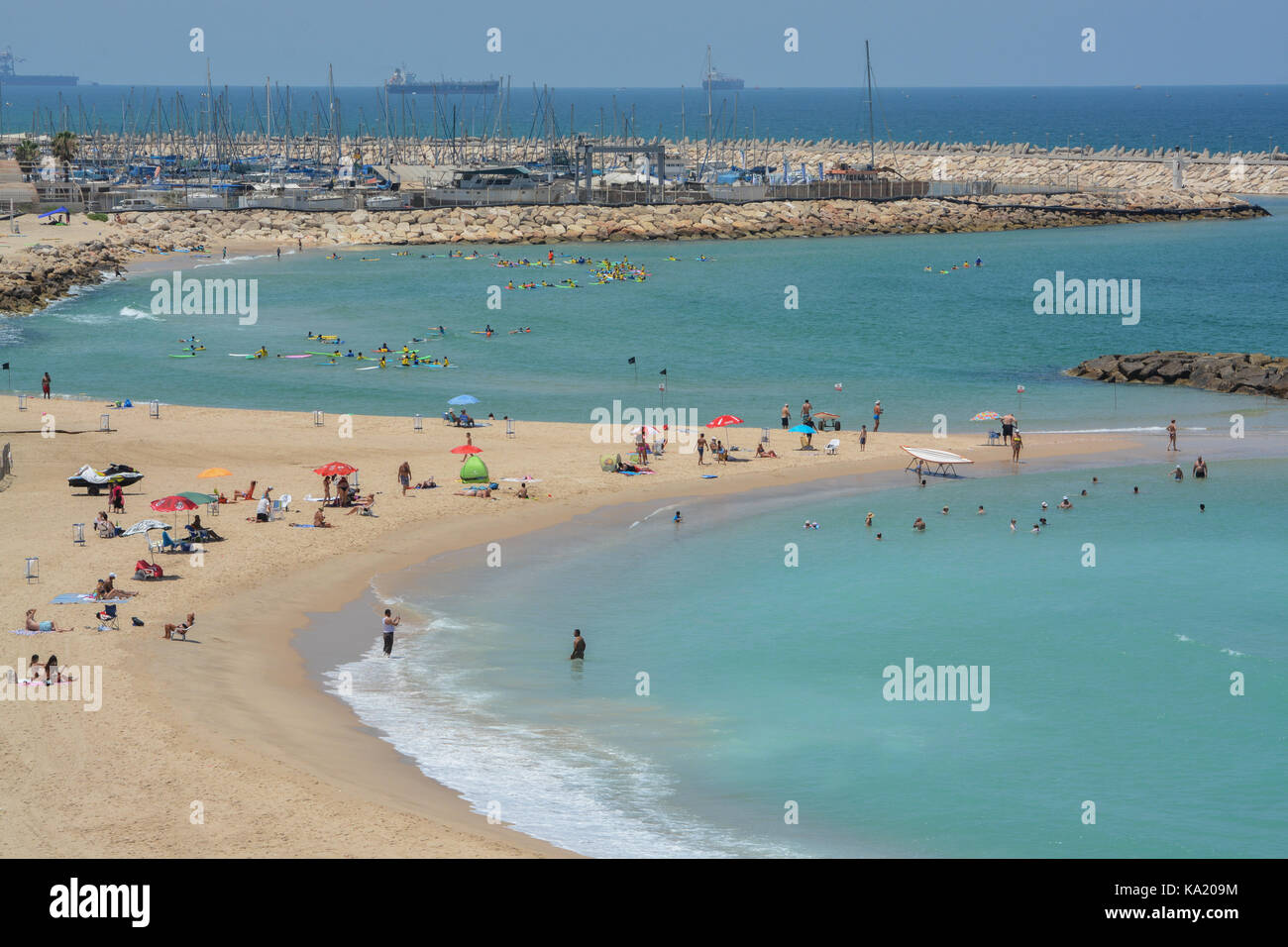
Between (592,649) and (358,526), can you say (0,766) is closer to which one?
(592,649)

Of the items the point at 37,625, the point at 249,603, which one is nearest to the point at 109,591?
the point at 37,625

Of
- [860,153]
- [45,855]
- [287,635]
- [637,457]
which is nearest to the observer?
[45,855]

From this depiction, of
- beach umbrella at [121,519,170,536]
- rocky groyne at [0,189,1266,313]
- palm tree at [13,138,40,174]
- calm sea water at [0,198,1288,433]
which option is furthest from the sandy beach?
palm tree at [13,138,40,174]

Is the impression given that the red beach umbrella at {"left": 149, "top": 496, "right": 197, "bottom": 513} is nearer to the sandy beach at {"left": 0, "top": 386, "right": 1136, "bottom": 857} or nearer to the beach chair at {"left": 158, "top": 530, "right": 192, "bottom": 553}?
the beach chair at {"left": 158, "top": 530, "right": 192, "bottom": 553}

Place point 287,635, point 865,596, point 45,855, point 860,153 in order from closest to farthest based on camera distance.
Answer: point 45,855, point 287,635, point 865,596, point 860,153

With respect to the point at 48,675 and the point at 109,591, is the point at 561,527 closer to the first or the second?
the point at 109,591

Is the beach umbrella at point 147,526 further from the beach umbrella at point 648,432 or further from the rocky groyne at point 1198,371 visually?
the rocky groyne at point 1198,371

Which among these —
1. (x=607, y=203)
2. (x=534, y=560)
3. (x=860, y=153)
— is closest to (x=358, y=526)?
(x=534, y=560)
